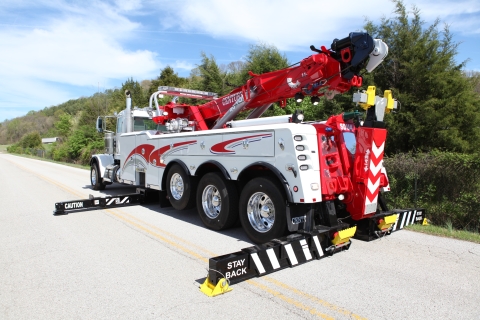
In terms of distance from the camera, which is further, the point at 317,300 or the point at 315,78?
the point at 315,78

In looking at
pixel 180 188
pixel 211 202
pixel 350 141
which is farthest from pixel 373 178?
pixel 180 188

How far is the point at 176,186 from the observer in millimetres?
8258

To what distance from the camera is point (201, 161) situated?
23.7 feet

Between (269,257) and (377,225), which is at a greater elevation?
(377,225)

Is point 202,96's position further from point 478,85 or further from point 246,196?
point 478,85

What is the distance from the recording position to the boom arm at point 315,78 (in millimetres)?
5629

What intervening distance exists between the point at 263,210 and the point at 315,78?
2.43m

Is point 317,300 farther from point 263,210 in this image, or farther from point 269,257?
point 263,210

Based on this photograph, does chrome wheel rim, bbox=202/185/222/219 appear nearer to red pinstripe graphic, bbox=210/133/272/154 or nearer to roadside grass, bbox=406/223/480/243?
red pinstripe graphic, bbox=210/133/272/154

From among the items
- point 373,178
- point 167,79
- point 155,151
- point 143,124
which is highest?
point 167,79

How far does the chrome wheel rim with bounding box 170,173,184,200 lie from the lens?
808 centimetres

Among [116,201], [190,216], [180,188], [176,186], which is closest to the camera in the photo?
[180,188]

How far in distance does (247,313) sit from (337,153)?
9.94 ft

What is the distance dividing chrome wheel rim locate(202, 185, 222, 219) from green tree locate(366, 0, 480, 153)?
25.0 feet
